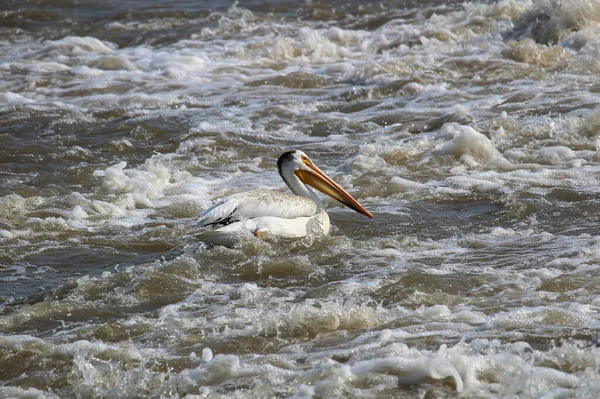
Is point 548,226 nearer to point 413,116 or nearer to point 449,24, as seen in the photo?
Result: point 413,116

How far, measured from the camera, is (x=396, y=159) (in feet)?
27.2

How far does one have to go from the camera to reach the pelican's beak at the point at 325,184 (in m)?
7.01

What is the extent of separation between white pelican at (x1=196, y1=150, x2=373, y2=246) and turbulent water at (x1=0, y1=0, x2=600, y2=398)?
120 millimetres

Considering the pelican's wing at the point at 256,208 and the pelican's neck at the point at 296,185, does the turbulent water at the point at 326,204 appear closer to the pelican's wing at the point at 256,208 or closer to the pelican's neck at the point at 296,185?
the pelican's wing at the point at 256,208

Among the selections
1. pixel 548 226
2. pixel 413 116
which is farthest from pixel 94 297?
pixel 413 116

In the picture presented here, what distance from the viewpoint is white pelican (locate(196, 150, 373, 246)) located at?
6.34m

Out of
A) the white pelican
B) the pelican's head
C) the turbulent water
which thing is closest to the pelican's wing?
the white pelican

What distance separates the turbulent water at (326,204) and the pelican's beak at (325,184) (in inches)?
6.4

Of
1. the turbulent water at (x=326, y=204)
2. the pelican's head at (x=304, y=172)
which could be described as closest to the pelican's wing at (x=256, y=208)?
Result: the turbulent water at (x=326, y=204)

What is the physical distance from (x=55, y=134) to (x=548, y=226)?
16.4ft

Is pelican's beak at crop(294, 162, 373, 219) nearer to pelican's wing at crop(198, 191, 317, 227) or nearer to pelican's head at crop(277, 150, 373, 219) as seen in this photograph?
pelican's head at crop(277, 150, 373, 219)

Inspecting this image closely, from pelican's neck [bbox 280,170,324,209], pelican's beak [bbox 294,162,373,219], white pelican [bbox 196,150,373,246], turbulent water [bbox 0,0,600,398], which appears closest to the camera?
turbulent water [bbox 0,0,600,398]

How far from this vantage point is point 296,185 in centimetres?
726

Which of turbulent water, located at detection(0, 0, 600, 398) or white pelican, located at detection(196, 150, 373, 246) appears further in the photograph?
white pelican, located at detection(196, 150, 373, 246)
